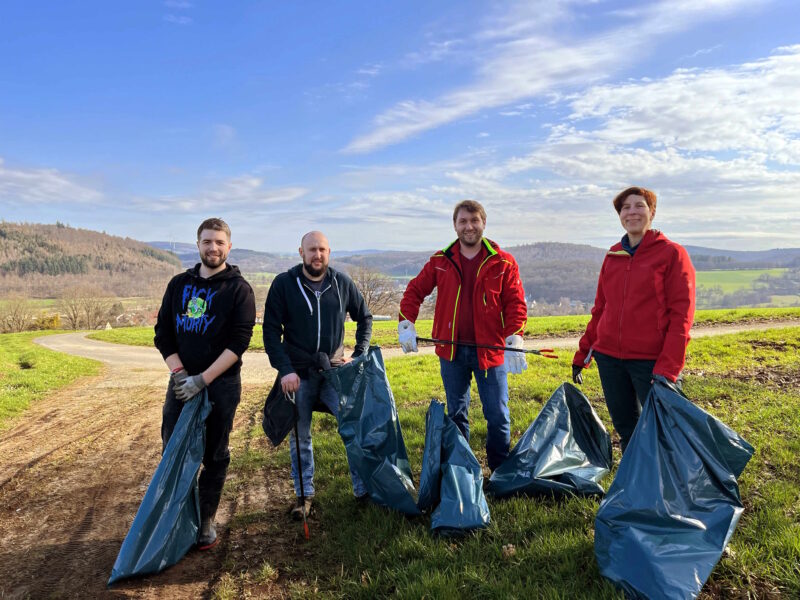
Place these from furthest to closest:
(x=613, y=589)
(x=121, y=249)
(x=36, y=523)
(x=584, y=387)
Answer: (x=121, y=249), (x=584, y=387), (x=36, y=523), (x=613, y=589)

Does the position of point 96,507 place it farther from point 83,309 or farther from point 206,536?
point 83,309

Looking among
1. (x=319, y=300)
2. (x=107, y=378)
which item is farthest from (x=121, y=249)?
(x=319, y=300)

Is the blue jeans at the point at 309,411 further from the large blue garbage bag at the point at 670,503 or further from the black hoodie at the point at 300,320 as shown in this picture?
the large blue garbage bag at the point at 670,503

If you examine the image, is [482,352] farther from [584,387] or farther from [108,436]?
[108,436]

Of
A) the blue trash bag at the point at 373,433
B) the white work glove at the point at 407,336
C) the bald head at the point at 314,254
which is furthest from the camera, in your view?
the white work glove at the point at 407,336

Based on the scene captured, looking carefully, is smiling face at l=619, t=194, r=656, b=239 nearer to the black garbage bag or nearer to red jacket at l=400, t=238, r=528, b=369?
red jacket at l=400, t=238, r=528, b=369

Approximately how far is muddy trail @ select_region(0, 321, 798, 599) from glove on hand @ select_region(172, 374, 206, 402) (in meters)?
1.05

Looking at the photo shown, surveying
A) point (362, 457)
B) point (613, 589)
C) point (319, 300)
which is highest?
point (319, 300)

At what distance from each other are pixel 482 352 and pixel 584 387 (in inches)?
173

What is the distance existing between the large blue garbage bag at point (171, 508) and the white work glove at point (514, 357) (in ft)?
6.92

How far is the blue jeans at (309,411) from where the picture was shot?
3.58 meters

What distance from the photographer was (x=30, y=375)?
9539mm

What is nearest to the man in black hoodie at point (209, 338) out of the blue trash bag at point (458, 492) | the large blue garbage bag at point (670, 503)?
the blue trash bag at point (458, 492)

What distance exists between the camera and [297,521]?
11.7 ft
